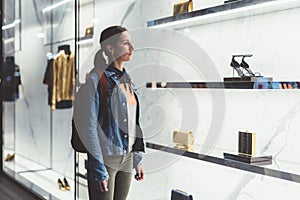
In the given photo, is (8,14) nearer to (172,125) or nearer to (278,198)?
(172,125)

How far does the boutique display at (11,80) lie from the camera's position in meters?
4.57

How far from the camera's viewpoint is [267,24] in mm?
2115

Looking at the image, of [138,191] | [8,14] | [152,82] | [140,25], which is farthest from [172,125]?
[8,14]

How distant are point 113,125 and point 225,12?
0.95 meters

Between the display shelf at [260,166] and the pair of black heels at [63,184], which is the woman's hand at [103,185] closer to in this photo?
the display shelf at [260,166]

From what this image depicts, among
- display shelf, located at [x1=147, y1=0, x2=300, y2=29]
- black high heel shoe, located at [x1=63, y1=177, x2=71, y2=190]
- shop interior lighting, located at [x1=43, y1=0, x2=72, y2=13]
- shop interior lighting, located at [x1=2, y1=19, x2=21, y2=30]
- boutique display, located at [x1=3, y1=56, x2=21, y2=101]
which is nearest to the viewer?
display shelf, located at [x1=147, y1=0, x2=300, y2=29]

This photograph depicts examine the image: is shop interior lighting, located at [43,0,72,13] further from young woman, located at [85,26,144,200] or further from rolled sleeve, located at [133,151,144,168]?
rolled sleeve, located at [133,151,144,168]

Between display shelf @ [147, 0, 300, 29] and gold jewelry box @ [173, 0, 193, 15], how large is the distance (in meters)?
0.04

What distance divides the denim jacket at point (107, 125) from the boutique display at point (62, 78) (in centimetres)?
138

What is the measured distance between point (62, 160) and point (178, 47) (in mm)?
1902

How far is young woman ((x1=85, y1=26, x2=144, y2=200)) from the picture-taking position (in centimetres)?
250

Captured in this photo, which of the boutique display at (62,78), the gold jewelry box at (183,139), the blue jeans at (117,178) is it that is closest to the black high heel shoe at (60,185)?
the boutique display at (62,78)

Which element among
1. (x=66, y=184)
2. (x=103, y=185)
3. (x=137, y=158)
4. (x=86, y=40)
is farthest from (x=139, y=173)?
(x=66, y=184)

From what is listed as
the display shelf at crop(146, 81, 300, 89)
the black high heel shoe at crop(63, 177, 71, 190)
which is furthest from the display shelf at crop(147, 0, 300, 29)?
the black high heel shoe at crop(63, 177, 71, 190)
